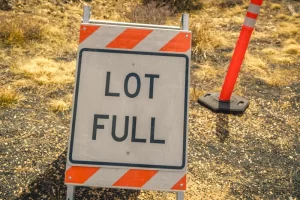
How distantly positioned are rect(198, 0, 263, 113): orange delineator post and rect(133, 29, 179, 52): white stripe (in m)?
2.14

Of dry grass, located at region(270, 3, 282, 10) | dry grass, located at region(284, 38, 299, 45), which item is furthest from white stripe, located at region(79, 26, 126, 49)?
dry grass, located at region(270, 3, 282, 10)

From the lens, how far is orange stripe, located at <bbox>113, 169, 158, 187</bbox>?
2.08 metres

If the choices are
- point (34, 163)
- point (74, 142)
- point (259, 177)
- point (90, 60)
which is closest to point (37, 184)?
point (34, 163)

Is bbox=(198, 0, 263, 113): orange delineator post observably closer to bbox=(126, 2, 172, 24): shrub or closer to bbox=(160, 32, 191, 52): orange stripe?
bbox=(160, 32, 191, 52): orange stripe

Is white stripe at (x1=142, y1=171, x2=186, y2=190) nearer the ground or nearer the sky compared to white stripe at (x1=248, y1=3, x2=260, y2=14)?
nearer the ground

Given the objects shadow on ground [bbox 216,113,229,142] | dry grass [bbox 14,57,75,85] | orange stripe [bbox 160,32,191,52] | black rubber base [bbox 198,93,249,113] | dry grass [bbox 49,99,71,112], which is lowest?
shadow on ground [bbox 216,113,229,142]

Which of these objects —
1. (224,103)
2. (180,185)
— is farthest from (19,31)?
(180,185)

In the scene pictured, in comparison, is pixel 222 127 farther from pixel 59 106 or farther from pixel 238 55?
pixel 59 106

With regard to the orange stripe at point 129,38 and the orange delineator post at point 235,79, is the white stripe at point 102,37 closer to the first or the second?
the orange stripe at point 129,38

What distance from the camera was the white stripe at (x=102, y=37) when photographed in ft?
6.81

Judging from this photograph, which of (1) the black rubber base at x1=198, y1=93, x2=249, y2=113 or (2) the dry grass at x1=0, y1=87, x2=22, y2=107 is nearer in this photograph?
(2) the dry grass at x1=0, y1=87, x2=22, y2=107

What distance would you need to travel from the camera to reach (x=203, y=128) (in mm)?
3830

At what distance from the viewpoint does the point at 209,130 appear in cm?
381

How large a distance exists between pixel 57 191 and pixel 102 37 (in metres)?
1.25
